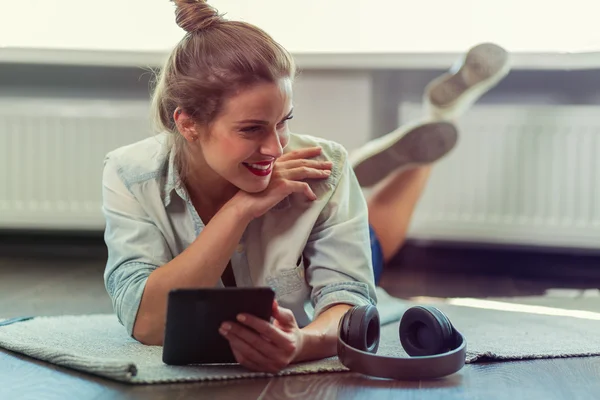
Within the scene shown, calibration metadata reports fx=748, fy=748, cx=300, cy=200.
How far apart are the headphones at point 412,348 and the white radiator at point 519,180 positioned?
1.30m

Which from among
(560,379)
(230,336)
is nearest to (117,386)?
(230,336)

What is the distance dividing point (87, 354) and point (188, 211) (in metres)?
0.28

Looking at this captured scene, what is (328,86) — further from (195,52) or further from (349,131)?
(195,52)

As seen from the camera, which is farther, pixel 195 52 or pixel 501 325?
pixel 501 325

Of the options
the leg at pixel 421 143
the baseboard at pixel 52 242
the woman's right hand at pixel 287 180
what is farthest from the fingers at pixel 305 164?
the baseboard at pixel 52 242

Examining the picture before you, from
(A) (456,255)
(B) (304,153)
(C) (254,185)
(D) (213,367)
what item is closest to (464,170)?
(A) (456,255)

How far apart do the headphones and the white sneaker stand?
1114 millimetres

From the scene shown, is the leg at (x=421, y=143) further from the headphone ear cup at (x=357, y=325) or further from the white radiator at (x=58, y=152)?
the headphone ear cup at (x=357, y=325)

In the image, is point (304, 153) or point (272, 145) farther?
point (304, 153)

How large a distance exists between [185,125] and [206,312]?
0.34 meters

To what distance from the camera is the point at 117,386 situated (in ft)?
3.45

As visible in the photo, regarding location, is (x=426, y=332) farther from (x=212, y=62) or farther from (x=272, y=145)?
(x=212, y=62)

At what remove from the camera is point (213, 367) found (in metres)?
1.13

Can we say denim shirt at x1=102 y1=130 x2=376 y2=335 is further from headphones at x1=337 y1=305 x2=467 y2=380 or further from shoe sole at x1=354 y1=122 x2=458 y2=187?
shoe sole at x1=354 y1=122 x2=458 y2=187
